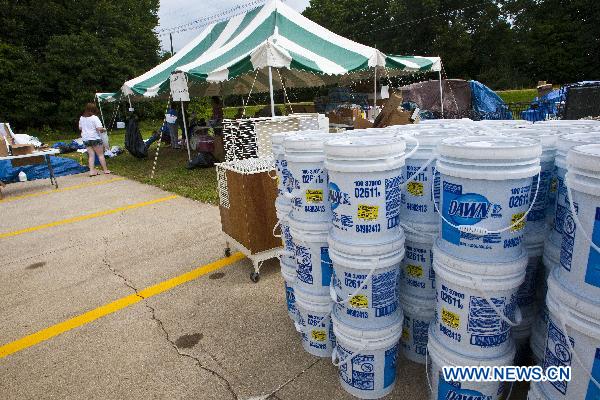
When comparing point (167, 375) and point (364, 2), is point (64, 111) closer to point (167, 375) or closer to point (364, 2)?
point (167, 375)

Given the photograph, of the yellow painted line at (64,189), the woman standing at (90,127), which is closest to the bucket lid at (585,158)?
the yellow painted line at (64,189)

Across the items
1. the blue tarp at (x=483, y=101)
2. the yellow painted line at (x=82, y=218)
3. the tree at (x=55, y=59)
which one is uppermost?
the tree at (x=55, y=59)

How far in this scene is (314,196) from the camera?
265 cm

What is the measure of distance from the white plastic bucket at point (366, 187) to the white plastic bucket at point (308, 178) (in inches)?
11.4

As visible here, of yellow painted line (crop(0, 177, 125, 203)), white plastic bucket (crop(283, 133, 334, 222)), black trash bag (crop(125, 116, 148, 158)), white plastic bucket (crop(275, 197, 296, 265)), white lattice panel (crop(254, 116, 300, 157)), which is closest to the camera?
white plastic bucket (crop(283, 133, 334, 222))

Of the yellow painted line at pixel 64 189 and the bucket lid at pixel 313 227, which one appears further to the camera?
the yellow painted line at pixel 64 189

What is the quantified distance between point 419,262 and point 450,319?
0.53m

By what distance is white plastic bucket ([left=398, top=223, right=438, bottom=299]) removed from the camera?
2.44 metres

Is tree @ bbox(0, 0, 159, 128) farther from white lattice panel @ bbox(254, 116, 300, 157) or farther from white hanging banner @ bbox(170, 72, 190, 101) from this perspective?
white lattice panel @ bbox(254, 116, 300, 157)

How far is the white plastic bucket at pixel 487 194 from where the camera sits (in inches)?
69.2

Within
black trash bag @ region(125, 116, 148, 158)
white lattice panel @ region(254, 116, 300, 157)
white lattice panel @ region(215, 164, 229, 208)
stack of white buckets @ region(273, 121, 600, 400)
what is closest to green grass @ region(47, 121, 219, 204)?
black trash bag @ region(125, 116, 148, 158)

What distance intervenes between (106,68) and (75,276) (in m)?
32.1

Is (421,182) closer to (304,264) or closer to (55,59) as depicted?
(304,264)

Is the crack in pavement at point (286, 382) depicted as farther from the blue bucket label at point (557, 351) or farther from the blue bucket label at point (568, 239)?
the blue bucket label at point (568, 239)
